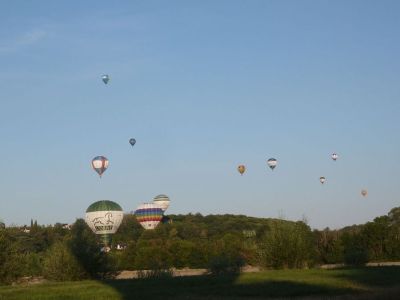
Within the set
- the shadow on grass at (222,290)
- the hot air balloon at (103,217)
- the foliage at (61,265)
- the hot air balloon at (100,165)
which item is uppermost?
the hot air balloon at (100,165)

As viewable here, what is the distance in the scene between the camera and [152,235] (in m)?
93.2

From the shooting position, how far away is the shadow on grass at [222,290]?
74.3 ft

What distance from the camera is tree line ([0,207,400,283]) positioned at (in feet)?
129

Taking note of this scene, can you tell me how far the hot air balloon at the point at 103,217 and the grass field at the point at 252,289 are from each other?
51513 millimetres

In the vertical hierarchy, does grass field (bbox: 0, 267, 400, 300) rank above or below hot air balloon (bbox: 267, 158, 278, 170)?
below

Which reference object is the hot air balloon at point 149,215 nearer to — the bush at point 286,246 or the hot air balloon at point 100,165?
the hot air balloon at point 100,165

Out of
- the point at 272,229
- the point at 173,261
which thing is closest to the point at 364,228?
the point at 173,261

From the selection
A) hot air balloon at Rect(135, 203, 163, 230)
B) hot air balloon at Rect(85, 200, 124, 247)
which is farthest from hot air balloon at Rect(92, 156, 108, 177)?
hot air balloon at Rect(135, 203, 163, 230)

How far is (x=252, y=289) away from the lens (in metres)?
24.4

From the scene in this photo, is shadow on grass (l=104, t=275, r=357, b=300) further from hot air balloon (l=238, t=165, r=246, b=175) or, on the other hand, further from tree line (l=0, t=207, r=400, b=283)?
hot air balloon (l=238, t=165, r=246, b=175)

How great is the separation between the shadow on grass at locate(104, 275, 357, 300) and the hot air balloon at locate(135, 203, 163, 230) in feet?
221

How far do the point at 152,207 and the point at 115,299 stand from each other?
74.7 metres

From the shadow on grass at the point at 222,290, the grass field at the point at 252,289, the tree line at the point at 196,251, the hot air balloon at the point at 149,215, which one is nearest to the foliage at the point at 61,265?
the tree line at the point at 196,251

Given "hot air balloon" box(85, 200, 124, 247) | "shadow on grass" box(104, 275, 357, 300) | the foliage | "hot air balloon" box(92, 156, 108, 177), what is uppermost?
"hot air balloon" box(92, 156, 108, 177)
